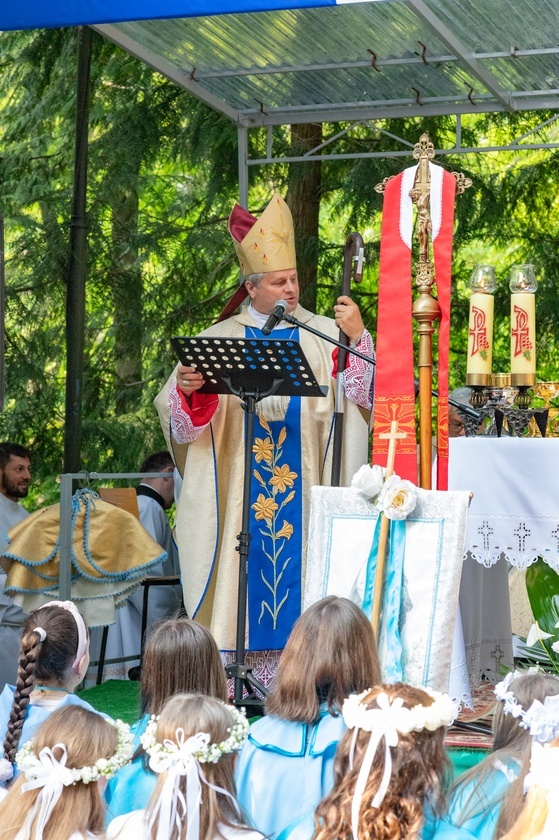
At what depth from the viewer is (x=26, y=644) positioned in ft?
11.0

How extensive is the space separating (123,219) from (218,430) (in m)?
5.12

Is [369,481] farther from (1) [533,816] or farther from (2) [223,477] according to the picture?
(1) [533,816]

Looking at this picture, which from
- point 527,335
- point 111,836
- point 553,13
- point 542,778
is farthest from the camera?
point 553,13

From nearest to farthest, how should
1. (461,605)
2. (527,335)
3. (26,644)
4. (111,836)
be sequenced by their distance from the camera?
1. (111,836)
2. (26,644)
3. (527,335)
4. (461,605)

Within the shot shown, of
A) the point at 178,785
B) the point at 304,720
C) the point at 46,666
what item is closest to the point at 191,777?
the point at 178,785

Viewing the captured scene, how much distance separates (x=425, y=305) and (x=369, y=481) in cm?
74

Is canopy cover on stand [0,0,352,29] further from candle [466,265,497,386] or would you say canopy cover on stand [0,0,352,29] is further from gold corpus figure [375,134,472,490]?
candle [466,265,497,386]

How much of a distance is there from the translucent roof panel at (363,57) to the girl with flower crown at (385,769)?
4.04m

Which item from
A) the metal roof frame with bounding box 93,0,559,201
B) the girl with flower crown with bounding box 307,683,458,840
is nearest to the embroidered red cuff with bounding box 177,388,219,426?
the metal roof frame with bounding box 93,0,559,201

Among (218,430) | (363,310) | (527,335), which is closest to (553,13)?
(527,335)

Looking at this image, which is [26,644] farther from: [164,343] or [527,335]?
[164,343]

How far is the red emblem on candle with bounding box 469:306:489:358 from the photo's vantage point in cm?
460

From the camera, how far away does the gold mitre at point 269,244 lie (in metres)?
5.58

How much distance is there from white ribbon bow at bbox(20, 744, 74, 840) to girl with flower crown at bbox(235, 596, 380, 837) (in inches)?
24.5
